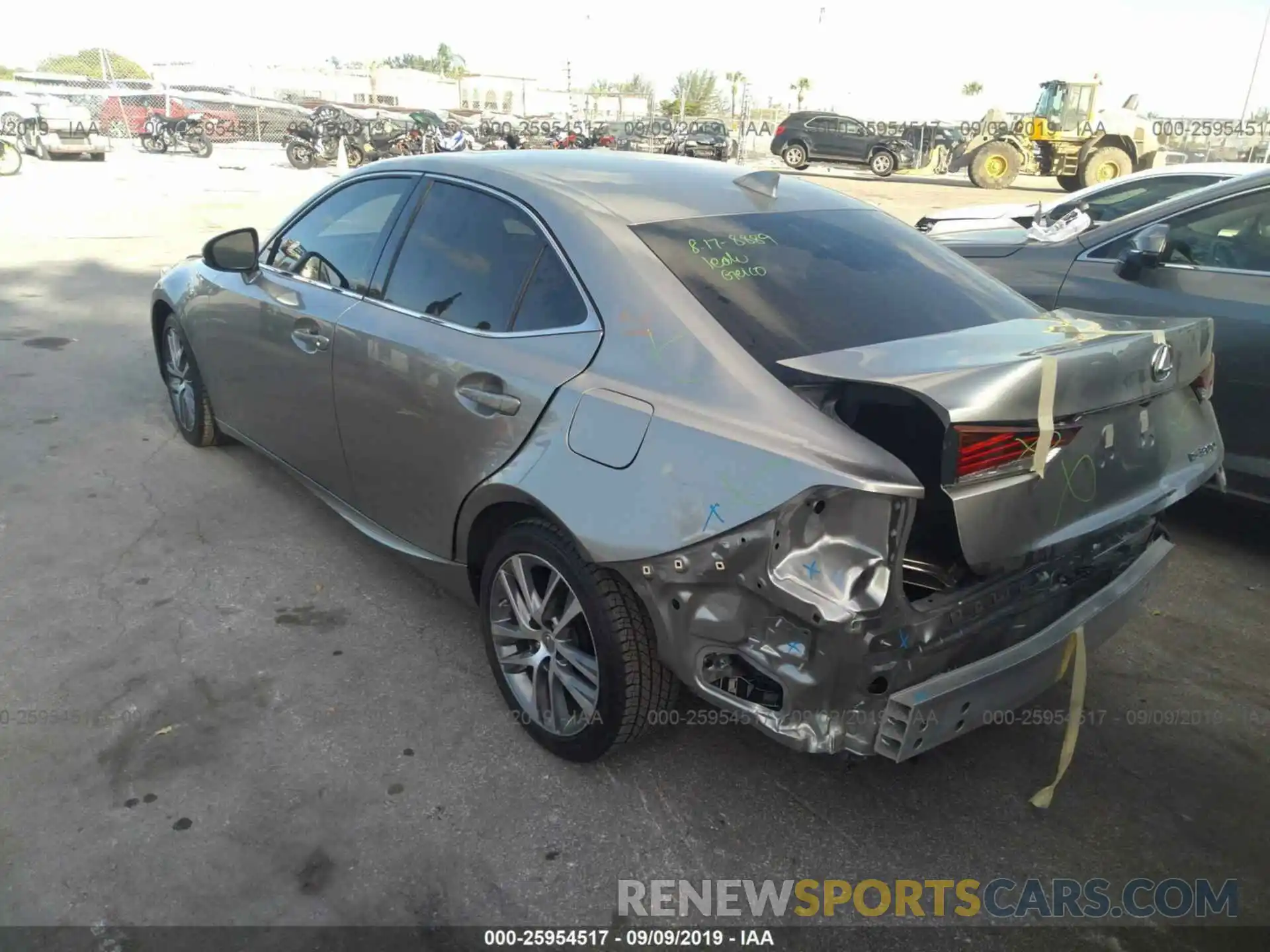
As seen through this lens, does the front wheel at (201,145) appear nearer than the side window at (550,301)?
No

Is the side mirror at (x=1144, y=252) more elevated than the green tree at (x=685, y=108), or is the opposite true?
the green tree at (x=685, y=108)

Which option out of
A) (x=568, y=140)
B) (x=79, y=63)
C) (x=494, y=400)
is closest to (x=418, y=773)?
(x=494, y=400)

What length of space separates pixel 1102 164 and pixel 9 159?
81.3 feet

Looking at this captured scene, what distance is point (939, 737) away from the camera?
2.20 meters

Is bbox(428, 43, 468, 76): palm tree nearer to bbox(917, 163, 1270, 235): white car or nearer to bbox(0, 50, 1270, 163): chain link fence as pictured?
bbox(0, 50, 1270, 163): chain link fence

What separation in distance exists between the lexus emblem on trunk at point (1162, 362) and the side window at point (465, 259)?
1.75 meters

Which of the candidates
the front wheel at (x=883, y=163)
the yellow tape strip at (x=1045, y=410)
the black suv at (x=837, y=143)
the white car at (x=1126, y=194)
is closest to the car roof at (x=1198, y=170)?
the white car at (x=1126, y=194)

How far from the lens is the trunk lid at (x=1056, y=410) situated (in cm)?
210

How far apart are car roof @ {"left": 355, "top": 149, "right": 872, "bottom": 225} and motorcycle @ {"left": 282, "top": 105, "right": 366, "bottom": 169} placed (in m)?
23.0

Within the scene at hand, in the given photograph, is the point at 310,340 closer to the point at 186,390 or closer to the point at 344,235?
the point at 344,235

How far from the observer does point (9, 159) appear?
1819 centimetres

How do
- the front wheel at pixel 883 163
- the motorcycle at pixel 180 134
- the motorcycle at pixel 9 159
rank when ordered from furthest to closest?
the front wheel at pixel 883 163
the motorcycle at pixel 180 134
the motorcycle at pixel 9 159

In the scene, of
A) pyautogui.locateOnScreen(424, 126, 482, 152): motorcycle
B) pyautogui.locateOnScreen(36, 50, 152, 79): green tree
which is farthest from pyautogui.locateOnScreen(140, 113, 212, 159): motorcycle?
pyautogui.locateOnScreen(424, 126, 482, 152): motorcycle

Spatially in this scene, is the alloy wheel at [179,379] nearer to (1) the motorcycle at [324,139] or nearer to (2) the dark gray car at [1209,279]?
(2) the dark gray car at [1209,279]
